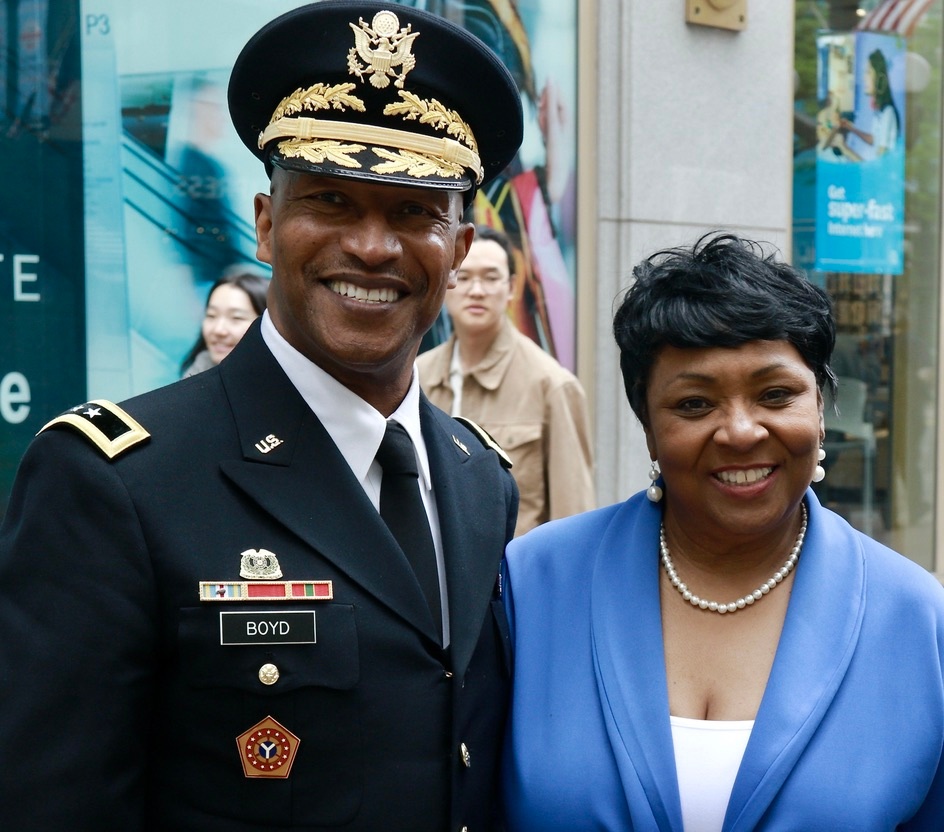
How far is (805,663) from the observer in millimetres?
2453

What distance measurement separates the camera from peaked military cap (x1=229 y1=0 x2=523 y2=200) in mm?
2221

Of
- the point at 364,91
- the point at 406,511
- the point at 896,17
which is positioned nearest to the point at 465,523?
the point at 406,511

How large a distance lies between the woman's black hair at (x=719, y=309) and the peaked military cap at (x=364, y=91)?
47 cm

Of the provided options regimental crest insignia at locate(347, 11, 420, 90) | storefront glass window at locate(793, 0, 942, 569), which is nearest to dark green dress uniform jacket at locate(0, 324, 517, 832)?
regimental crest insignia at locate(347, 11, 420, 90)

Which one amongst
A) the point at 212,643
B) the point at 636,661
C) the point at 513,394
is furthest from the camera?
the point at 513,394

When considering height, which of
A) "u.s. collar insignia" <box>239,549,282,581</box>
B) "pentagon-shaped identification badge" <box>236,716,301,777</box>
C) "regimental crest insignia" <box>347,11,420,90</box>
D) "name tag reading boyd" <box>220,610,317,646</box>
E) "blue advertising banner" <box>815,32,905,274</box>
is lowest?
"pentagon-shaped identification badge" <box>236,716,301,777</box>

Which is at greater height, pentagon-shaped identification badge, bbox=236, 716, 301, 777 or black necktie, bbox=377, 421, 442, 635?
black necktie, bbox=377, 421, 442, 635

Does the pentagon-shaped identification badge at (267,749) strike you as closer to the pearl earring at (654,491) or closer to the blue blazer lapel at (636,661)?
the blue blazer lapel at (636,661)

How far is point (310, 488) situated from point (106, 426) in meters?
0.34

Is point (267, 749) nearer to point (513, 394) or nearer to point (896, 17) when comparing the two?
point (513, 394)

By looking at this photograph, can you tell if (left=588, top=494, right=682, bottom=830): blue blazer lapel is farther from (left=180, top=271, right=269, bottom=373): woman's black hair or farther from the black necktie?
(left=180, top=271, right=269, bottom=373): woman's black hair

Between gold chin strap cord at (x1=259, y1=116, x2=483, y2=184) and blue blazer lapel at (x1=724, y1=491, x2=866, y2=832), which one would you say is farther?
blue blazer lapel at (x1=724, y1=491, x2=866, y2=832)

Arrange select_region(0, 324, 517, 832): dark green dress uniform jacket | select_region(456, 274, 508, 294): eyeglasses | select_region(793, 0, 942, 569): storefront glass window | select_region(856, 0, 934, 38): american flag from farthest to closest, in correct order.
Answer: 1. select_region(856, 0, 934, 38): american flag
2. select_region(793, 0, 942, 569): storefront glass window
3. select_region(456, 274, 508, 294): eyeglasses
4. select_region(0, 324, 517, 832): dark green dress uniform jacket

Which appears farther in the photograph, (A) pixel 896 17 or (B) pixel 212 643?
(A) pixel 896 17
